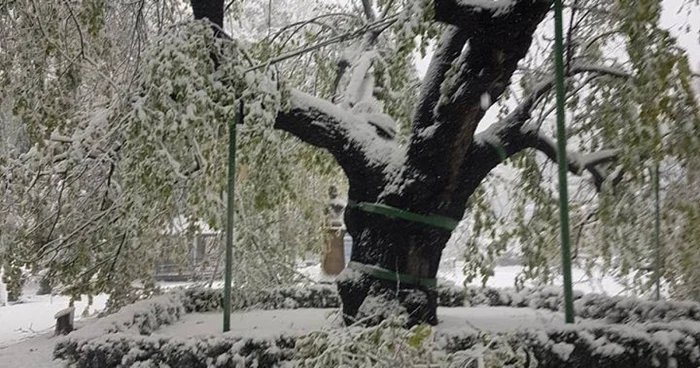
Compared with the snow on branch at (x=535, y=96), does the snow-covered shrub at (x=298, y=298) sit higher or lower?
lower

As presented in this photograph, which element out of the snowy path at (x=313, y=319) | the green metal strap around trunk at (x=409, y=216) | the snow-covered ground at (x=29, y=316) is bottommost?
the snow-covered ground at (x=29, y=316)

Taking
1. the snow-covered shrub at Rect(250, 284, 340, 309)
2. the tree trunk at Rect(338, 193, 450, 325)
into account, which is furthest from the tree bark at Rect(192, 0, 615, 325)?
the snow-covered shrub at Rect(250, 284, 340, 309)

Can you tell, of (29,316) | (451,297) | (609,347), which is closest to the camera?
(609,347)

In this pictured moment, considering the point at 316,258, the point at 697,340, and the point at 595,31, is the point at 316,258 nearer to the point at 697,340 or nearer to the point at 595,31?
the point at 595,31

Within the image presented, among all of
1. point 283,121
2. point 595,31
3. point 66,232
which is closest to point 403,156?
point 283,121

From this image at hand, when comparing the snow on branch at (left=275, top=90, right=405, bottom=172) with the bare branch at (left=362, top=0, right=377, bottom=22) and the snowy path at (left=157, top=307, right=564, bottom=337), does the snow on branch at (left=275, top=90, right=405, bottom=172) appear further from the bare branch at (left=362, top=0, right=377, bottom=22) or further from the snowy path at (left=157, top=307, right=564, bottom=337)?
the bare branch at (left=362, top=0, right=377, bottom=22)

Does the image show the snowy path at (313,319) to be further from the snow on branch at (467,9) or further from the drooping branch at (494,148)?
the snow on branch at (467,9)

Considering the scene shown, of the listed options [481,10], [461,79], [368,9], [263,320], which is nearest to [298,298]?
[263,320]

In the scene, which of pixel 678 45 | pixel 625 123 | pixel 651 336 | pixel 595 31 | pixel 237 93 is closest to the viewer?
pixel 651 336

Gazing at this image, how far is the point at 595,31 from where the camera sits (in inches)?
247

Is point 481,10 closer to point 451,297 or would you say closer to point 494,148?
point 494,148

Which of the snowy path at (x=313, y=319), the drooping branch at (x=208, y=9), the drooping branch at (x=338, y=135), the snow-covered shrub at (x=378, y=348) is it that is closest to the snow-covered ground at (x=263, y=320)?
the snowy path at (x=313, y=319)

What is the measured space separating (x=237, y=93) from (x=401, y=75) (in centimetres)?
204

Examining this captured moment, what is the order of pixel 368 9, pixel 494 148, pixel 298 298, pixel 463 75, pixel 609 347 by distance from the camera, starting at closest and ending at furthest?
pixel 609 347 < pixel 463 75 < pixel 494 148 < pixel 298 298 < pixel 368 9
